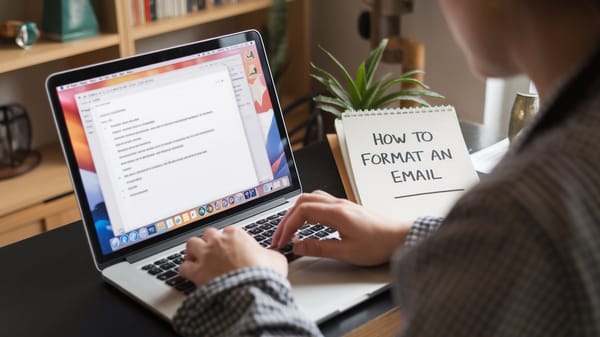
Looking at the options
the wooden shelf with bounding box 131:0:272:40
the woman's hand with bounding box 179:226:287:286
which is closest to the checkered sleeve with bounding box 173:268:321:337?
the woman's hand with bounding box 179:226:287:286

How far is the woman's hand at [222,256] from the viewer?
1.07 m

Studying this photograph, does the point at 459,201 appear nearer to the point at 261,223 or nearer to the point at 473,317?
the point at 473,317

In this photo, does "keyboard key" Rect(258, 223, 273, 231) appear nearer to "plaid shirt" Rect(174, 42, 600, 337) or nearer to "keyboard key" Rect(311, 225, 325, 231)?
"keyboard key" Rect(311, 225, 325, 231)

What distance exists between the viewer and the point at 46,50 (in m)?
2.39

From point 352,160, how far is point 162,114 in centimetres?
36

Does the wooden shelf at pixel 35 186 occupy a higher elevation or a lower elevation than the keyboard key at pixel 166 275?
lower

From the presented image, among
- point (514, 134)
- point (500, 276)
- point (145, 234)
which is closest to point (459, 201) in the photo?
point (500, 276)

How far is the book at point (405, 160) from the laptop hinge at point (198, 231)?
152mm

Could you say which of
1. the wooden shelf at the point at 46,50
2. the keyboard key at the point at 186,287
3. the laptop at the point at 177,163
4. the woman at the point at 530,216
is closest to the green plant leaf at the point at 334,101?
the laptop at the point at 177,163

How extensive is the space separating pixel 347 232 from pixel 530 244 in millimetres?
564

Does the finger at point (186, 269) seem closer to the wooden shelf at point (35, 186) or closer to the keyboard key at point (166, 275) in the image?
the keyboard key at point (166, 275)

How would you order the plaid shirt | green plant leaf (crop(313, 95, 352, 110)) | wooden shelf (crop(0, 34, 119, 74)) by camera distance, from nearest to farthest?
the plaid shirt, green plant leaf (crop(313, 95, 352, 110)), wooden shelf (crop(0, 34, 119, 74))

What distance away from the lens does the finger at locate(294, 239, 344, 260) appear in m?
1.17

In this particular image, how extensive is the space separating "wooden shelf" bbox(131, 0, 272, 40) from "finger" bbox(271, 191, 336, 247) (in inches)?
60.4
